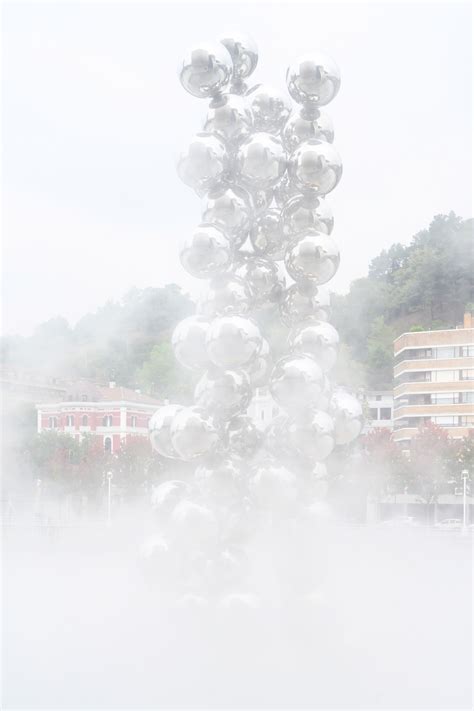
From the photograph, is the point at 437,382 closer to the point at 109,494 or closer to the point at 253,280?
the point at 109,494

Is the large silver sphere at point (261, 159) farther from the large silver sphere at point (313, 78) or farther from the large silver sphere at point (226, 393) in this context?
the large silver sphere at point (226, 393)

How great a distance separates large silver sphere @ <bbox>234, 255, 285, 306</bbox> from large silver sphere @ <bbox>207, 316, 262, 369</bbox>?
0.98 feet

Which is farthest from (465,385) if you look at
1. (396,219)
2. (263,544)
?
(263,544)

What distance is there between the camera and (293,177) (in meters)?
3.33

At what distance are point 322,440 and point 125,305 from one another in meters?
6.91

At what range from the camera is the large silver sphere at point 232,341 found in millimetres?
3045

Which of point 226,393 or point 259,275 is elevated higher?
point 259,275

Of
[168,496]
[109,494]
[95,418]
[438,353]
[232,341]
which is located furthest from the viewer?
[438,353]

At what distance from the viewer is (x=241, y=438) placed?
10.8 ft

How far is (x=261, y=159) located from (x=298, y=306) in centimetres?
57

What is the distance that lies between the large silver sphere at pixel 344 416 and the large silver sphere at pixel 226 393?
14.1 inches

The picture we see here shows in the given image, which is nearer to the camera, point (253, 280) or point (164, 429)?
point (164, 429)

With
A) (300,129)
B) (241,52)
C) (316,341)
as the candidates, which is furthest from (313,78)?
(316,341)

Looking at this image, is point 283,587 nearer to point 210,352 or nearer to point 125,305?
point 210,352
